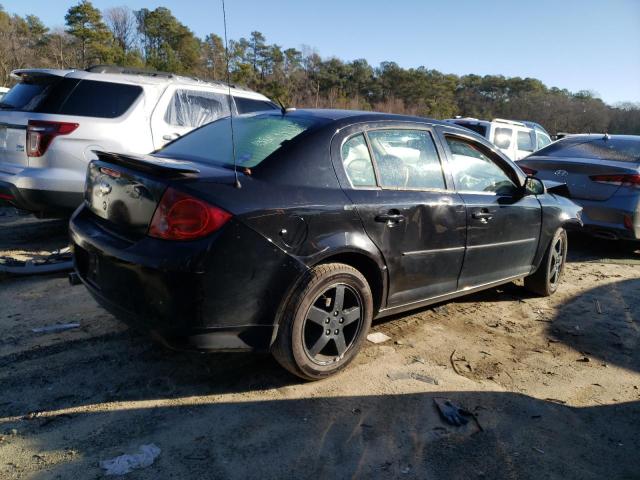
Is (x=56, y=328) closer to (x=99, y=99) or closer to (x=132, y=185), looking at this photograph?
(x=132, y=185)

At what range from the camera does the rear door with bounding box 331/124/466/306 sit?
325 cm

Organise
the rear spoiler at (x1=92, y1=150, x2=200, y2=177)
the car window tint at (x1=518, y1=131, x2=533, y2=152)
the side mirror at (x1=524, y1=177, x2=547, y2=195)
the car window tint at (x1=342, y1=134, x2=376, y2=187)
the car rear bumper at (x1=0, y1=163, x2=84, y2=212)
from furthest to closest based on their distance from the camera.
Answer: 1. the car window tint at (x1=518, y1=131, x2=533, y2=152)
2. the car rear bumper at (x1=0, y1=163, x2=84, y2=212)
3. the side mirror at (x1=524, y1=177, x2=547, y2=195)
4. the car window tint at (x1=342, y1=134, x2=376, y2=187)
5. the rear spoiler at (x1=92, y1=150, x2=200, y2=177)

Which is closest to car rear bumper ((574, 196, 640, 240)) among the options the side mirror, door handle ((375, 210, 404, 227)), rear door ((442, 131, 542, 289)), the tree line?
the side mirror

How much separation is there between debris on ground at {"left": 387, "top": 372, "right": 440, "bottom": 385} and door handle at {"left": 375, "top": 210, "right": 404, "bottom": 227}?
0.98m

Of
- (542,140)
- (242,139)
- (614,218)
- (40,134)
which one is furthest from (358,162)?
(542,140)

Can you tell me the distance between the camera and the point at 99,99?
18.4 ft

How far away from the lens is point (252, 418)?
2729 mm

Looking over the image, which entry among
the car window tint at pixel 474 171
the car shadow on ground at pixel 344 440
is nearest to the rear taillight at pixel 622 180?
the car window tint at pixel 474 171

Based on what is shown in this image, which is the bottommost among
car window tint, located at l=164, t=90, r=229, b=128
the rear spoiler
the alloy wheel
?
the alloy wheel

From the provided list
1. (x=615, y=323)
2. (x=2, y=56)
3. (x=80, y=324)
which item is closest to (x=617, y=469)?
(x=615, y=323)

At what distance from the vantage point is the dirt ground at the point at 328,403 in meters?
2.41

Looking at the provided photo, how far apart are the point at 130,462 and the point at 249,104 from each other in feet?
19.3

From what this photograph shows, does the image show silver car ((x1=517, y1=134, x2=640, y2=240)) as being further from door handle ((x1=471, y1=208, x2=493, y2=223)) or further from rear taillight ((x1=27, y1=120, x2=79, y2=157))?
rear taillight ((x1=27, y1=120, x2=79, y2=157))

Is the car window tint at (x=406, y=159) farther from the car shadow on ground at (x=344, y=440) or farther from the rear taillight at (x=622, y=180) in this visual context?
the rear taillight at (x=622, y=180)
